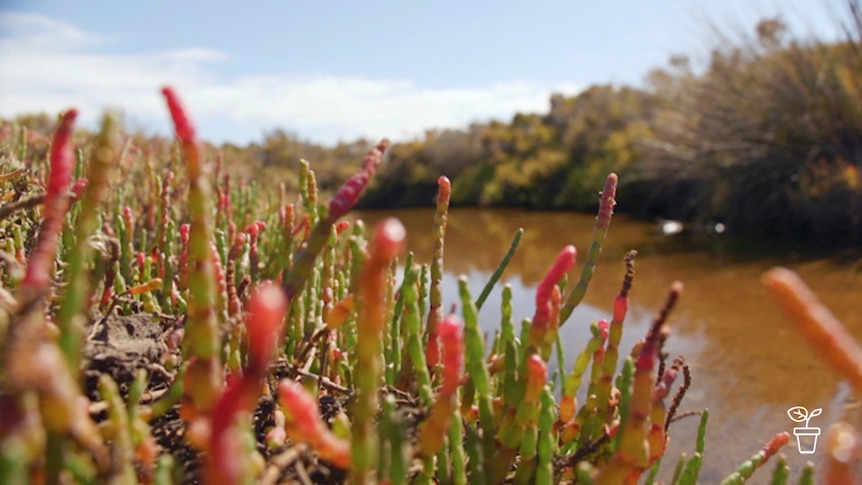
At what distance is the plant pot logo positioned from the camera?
2088 mm

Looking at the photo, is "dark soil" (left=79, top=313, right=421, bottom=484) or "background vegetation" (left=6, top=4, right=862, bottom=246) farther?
"background vegetation" (left=6, top=4, right=862, bottom=246)

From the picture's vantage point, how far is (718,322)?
3.94 metres

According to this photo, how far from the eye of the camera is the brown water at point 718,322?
7.79ft

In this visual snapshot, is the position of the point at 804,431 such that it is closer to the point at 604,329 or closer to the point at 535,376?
the point at 604,329

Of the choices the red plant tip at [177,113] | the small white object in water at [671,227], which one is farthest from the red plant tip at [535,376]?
the small white object in water at [671,227]

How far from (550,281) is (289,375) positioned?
455mm

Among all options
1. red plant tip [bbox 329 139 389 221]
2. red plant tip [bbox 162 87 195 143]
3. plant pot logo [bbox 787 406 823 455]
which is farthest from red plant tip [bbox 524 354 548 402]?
plant pot logo [bbox 787 406 823 455]

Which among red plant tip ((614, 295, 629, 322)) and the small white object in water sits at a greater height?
red plant tip ((614, 295, 629, 322))

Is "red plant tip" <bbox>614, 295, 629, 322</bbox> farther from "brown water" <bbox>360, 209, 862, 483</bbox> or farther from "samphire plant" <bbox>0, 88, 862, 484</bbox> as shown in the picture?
"brown water" <bbox>360, 209, 862, 483</bbox>

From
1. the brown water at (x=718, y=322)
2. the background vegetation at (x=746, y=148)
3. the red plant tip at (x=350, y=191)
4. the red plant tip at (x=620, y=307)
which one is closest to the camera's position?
the red plant tip at (x=350, y=191)

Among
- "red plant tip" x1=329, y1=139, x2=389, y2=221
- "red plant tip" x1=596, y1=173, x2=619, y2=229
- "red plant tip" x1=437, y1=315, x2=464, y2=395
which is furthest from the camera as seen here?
"red plant tip" x1=596, y1=173, x2=619, y2=229

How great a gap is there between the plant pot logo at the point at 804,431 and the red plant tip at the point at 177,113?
2.09 metres

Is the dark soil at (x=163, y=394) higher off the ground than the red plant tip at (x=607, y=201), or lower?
lower

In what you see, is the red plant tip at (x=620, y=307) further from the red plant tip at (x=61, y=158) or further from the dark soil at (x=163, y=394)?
the red plant tip at (x=61, y=158)
